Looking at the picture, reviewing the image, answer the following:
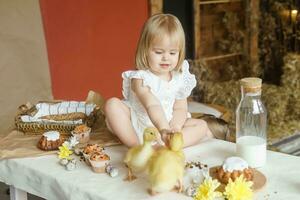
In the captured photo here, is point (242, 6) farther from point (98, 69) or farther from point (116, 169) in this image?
point (116, 169)

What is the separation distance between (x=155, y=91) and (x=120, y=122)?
0.14m

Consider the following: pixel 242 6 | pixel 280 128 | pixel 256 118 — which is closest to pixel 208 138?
pixel 256 118

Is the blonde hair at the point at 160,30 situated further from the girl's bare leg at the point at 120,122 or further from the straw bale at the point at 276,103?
the straw bale at the point at 276,103

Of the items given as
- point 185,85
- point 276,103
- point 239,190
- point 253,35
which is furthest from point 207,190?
point 253,35

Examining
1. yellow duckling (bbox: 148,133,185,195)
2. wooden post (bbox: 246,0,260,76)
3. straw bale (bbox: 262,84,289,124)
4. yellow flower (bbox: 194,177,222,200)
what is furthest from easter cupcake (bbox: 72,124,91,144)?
wooden post (bbox: 246,0,260,76)

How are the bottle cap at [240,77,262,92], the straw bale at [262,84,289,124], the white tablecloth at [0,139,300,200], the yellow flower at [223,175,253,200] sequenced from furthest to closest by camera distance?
the straw bale at [262,84,289,124] → the bottle cap at [240,77,262,92] → the white tablecloth at [0,139,300,200] → the yellow flower at [223,175,253,200]

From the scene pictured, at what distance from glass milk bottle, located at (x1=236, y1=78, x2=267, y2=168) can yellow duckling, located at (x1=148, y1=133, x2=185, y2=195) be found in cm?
23

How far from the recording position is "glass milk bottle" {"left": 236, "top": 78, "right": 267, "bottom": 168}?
1.27m

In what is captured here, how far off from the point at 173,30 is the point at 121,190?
1.47 feet

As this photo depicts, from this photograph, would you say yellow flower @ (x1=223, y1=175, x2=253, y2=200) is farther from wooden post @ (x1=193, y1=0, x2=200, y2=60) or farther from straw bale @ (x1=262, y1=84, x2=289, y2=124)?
wooden post @ (x1=193, y1=0, x2=200, y2=60)

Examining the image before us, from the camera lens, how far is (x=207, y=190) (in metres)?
1.06

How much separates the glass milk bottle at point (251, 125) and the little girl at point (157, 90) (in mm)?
142

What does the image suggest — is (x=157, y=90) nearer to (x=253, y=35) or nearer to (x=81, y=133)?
(x=81, y=133)

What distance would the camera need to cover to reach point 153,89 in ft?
4.84
